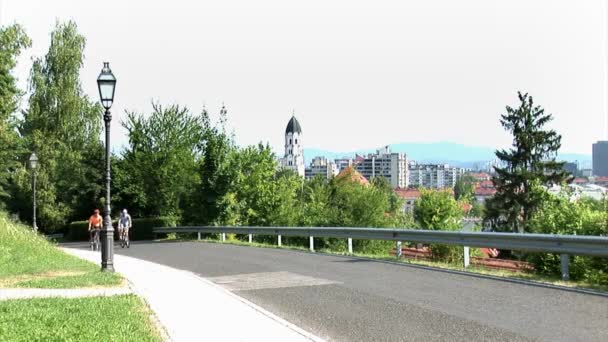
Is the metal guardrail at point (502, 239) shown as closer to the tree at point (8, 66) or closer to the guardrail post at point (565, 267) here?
the guardrail post at point (565, 267)

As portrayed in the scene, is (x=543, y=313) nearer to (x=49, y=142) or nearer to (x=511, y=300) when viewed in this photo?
(x=511, y=300)

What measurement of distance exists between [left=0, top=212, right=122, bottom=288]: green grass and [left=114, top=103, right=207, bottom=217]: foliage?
24543mm

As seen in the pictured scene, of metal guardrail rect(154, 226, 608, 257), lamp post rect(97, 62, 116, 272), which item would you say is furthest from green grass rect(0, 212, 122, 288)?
metal guardrail rect(154, 226, 608, 257)

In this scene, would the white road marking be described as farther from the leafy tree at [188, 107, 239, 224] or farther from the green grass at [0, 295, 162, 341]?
the leafy tree at [188, 107, 239, 224]

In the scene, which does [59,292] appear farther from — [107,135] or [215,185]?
[215,185]


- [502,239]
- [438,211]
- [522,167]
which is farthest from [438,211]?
[522,167]

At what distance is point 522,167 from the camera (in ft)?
207

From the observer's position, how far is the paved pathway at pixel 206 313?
7.83 meters

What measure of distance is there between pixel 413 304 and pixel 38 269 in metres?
9.83

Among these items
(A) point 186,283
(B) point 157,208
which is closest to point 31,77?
(B) point 157,208

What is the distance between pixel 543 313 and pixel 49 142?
55.3 m

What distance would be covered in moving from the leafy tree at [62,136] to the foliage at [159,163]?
3.70 meters

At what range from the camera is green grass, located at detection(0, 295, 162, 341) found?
24.3 ft

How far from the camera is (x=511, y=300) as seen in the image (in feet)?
32.2
